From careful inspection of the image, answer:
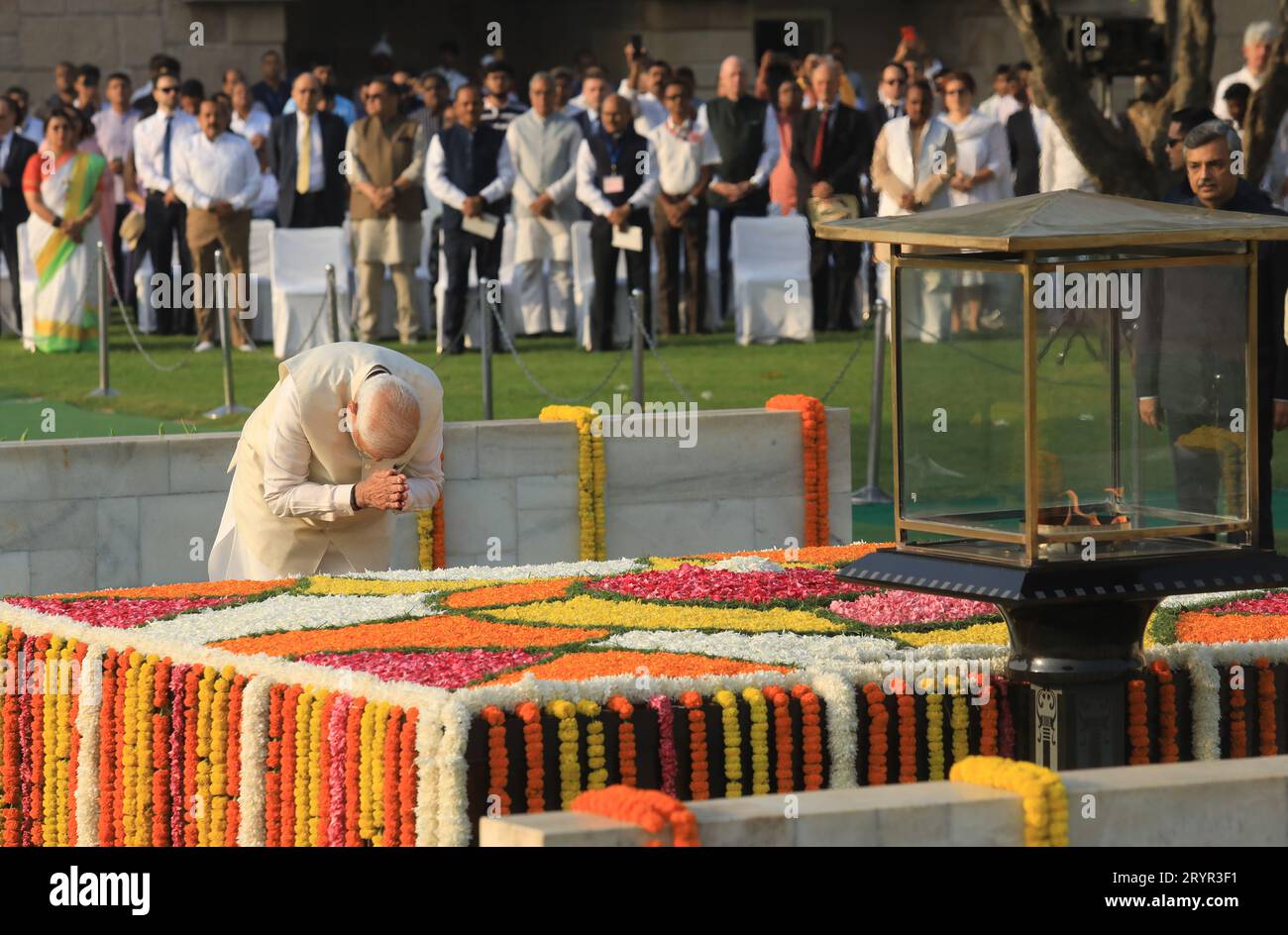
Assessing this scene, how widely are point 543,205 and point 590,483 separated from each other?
23.7 feet

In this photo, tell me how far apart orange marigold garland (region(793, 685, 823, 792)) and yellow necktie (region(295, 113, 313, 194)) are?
1324cm

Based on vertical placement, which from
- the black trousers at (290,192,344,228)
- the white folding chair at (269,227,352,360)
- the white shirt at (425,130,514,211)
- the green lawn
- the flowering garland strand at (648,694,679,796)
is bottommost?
the flowering garland strand at (648,694,679,796)

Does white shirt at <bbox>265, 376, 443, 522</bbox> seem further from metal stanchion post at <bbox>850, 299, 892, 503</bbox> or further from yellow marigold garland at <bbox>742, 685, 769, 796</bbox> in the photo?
metal stanchion post at <bbox>850, 299, 892, 503</bbox>

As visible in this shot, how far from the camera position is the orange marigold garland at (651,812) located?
188 inches

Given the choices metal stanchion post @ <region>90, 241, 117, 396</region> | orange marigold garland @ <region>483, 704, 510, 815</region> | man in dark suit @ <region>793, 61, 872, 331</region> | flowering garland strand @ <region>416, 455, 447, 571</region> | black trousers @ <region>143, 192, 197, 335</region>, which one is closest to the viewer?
orange marigold garland @ <region>483, 704, 510, 815</region>

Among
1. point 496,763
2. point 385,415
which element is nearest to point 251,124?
point 385,415

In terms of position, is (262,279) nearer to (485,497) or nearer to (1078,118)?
(1078,118)

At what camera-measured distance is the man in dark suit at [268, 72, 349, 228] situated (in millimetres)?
19125

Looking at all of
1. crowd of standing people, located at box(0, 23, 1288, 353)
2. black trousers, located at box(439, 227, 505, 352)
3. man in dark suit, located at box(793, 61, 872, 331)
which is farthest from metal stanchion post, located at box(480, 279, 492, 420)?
man in dark suit, located at box(793, 61, 872, 331)

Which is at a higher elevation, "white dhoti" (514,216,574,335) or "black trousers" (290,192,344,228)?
"black trousers" (290,192,344,228)

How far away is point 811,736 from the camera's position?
6.45 m

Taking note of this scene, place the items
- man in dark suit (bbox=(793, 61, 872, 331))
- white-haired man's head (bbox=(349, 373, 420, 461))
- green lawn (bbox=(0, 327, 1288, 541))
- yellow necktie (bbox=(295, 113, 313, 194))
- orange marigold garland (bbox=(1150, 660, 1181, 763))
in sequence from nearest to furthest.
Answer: green lawn (bbox=(0, 327, 1288, 541)) < orange marigold garland (bbox=(1150, 660, 1181, 763)) < white-haired man's head (bbox=(349, 373, 420, 461)) < yellow necktie (bbox=(295, 113, 313, 194)) < man in dark suit (bbox=(793, 61, 872, 331))
